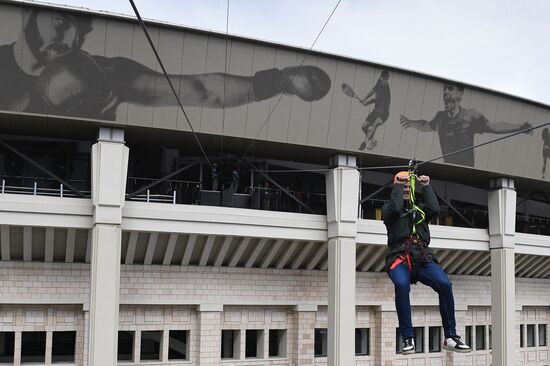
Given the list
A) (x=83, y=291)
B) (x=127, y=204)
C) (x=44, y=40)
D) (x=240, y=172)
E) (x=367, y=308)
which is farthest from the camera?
(x=367, y=308)

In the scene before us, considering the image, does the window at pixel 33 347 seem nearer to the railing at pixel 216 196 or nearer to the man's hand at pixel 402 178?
the railing at pixel 216 196

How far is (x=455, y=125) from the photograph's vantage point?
2444 cm

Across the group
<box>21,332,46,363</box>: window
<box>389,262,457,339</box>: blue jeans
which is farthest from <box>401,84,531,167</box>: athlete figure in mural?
<box>389,262,457,339</box>: blue jeans

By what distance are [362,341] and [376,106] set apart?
389 inches

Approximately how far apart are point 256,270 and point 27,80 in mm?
10530

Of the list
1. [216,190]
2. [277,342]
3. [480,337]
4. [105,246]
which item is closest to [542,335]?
[480,337]

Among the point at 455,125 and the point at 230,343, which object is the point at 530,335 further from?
the point at 230,343

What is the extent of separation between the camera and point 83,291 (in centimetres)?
2158

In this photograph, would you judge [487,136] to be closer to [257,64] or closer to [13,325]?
[257,64]

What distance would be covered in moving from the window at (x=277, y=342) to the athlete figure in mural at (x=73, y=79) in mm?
9549

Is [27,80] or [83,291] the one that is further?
[83,291]

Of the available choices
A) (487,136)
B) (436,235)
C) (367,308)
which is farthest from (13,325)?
(487,136)

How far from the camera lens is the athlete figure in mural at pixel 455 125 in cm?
2405

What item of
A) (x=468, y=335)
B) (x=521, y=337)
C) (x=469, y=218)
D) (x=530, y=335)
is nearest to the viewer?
(x=469, y=218)
